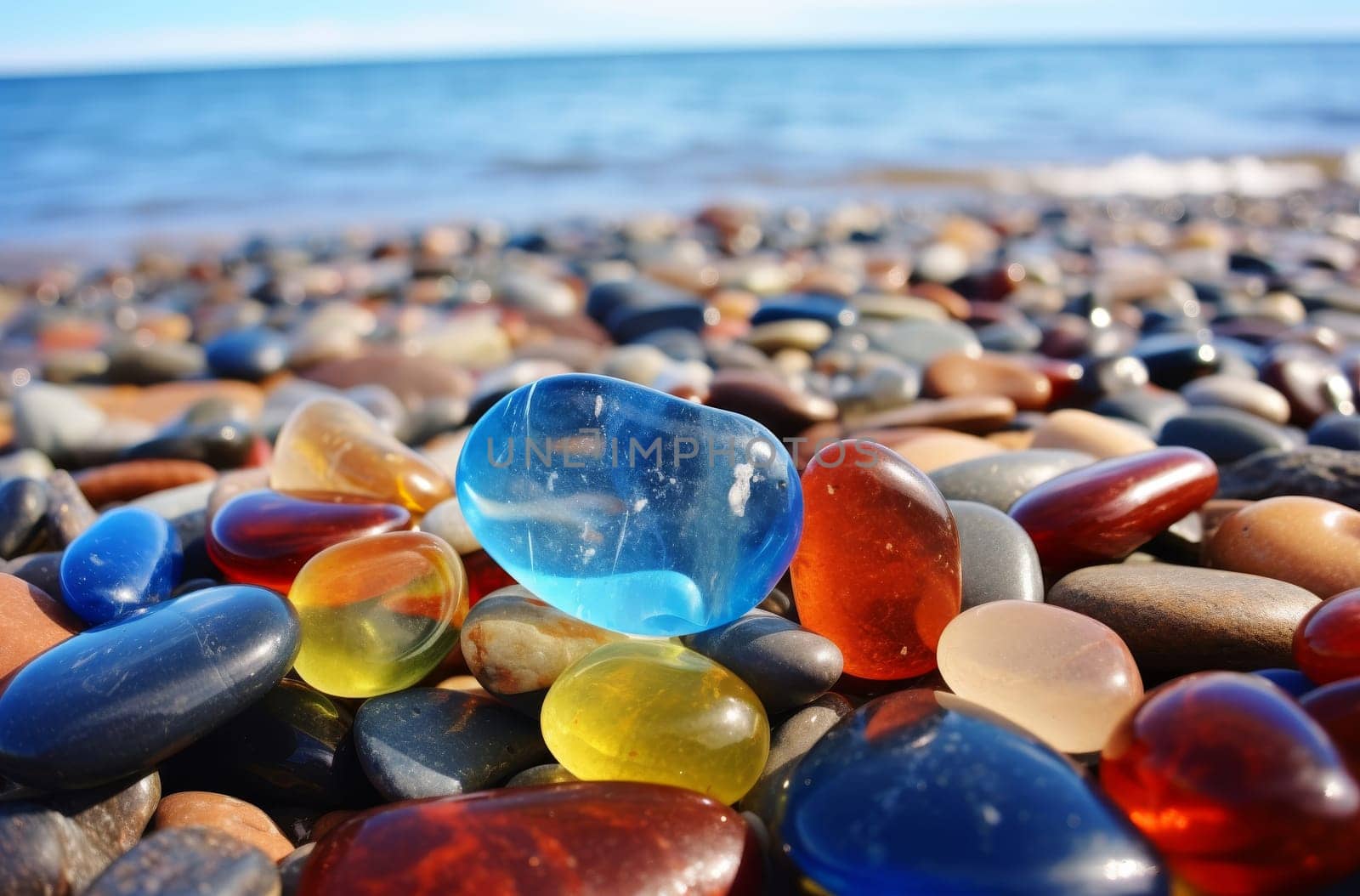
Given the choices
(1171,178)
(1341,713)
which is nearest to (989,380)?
(1341,713)

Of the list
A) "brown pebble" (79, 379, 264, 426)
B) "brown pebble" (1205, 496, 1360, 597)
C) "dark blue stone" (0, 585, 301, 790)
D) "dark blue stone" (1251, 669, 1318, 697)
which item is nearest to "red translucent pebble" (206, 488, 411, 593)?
"dark blue stone" (0, 585, 301, 790)

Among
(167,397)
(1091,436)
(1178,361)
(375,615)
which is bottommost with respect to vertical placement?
(167,397)

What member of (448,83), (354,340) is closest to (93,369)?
(354,340)

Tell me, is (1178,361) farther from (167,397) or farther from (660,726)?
(167,397)

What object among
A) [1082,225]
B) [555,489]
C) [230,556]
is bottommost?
[1082,225]

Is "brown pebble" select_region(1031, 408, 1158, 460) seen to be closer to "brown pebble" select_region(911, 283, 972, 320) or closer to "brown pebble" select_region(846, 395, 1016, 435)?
"brown pebble" select_region(846, 395, 1016, 435)

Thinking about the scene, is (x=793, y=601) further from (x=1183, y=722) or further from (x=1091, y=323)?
(x=1091, y=323)

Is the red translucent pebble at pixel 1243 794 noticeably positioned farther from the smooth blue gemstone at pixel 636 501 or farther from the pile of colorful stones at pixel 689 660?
the smooth blue gemstone at pixel 636 501
